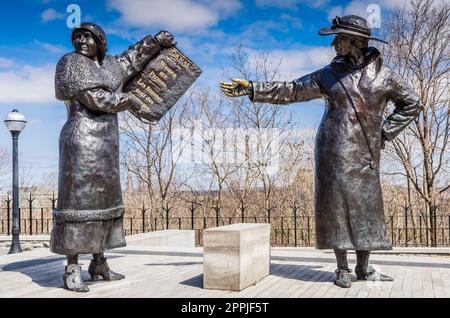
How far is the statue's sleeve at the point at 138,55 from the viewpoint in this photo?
5.48 meters

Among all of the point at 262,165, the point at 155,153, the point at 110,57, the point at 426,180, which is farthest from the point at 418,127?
the point at 110,57

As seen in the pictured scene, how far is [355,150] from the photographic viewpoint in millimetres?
5000

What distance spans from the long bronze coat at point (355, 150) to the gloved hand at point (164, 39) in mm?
1797

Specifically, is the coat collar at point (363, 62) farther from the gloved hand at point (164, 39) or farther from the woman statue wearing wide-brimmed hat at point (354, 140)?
the gloved hand at point (164, 39)

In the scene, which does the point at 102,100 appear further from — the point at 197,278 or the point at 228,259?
the point at 197,278

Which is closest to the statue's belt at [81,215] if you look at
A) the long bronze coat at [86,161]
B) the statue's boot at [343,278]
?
the long bronze coat at [86,161]

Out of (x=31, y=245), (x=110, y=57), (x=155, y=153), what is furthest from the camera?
(x=155, y=153)

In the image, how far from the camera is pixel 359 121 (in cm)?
502

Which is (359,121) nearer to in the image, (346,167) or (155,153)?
(346,167)

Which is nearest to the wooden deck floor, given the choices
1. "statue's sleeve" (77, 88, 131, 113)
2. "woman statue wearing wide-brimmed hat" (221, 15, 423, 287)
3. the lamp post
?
"woman statue wearing wide-brimmed hat" (221, 15, 423, 287)

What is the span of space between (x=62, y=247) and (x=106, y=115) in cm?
138

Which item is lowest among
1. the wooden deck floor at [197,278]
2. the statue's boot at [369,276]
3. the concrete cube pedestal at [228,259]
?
the wooden deck floor at [197,278]

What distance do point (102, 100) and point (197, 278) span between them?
2.28m

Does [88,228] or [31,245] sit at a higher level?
[88,228]
